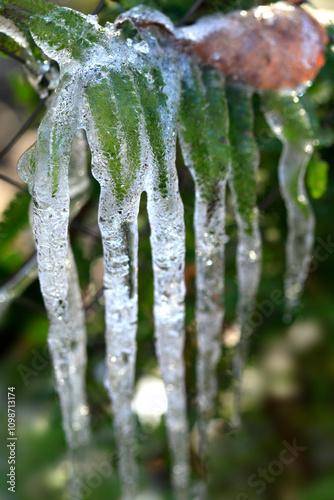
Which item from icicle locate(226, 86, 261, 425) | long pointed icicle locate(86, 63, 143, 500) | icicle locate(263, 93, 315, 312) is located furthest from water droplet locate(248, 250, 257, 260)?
long pointed icicle locate(86, 63, 143, 500)

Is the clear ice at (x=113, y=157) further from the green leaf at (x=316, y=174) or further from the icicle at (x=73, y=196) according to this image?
the green leaf at (x=316, y=174)

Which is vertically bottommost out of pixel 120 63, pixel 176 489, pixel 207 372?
pixel 176 489

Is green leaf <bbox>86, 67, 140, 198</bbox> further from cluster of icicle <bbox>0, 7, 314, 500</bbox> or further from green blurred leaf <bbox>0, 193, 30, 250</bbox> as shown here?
green blurred leaf <bbox>0, 193, 30, 250</bbox>

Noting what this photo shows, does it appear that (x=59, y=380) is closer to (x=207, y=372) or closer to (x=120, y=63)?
(x=207, y=372)

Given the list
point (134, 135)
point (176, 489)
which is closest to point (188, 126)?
point (134, 135)

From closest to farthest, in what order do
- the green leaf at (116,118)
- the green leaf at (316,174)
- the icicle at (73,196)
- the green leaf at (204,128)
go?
the green leaf at (116,118)
the green leaf at (204,128)
the icicle at (73,196)
the green leaf at (316,174)

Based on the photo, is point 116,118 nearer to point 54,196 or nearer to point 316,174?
point 54,196

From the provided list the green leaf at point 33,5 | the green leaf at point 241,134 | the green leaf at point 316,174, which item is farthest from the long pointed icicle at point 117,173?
the green leaf at point 316,174
